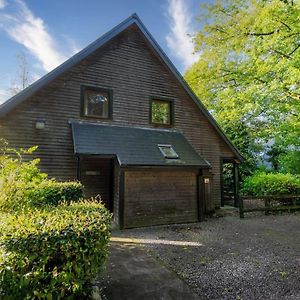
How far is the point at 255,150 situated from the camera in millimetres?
21266

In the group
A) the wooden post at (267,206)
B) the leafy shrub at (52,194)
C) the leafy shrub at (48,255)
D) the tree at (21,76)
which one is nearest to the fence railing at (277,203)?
the wooden post at (267,206)

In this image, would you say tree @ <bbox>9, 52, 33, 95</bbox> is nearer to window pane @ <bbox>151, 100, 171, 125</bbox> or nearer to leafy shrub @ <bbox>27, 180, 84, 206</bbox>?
window pane @ <bbox>151, 100, 171, 125</bbox>

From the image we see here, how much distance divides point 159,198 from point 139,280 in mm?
5030

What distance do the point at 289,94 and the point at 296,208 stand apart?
20.9 feet

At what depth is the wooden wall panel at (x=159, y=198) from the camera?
9031mm

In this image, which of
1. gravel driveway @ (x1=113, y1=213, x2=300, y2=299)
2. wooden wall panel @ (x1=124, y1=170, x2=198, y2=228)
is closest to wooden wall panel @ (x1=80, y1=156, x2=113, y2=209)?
wooden wall panel @ (x1=124, y1=170, x2=198, y2=228)

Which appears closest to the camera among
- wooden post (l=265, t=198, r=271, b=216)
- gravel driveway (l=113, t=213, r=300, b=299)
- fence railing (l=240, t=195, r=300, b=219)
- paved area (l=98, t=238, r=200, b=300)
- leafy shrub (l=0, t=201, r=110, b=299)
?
leafy shrub (l=0, t=201, r=110, b=299)

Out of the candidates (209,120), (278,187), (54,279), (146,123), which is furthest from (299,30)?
(54,279)

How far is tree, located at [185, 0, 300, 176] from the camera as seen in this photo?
12.2m

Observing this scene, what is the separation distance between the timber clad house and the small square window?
5cm

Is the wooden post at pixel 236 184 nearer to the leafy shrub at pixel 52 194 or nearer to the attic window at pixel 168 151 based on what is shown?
the attic window at pixel 168 151

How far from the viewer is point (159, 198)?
959cm

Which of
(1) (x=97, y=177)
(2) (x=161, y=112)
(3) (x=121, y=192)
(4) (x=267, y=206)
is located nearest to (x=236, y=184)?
(4) (x=267, y=206)

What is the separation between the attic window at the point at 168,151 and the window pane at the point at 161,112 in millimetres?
1911
